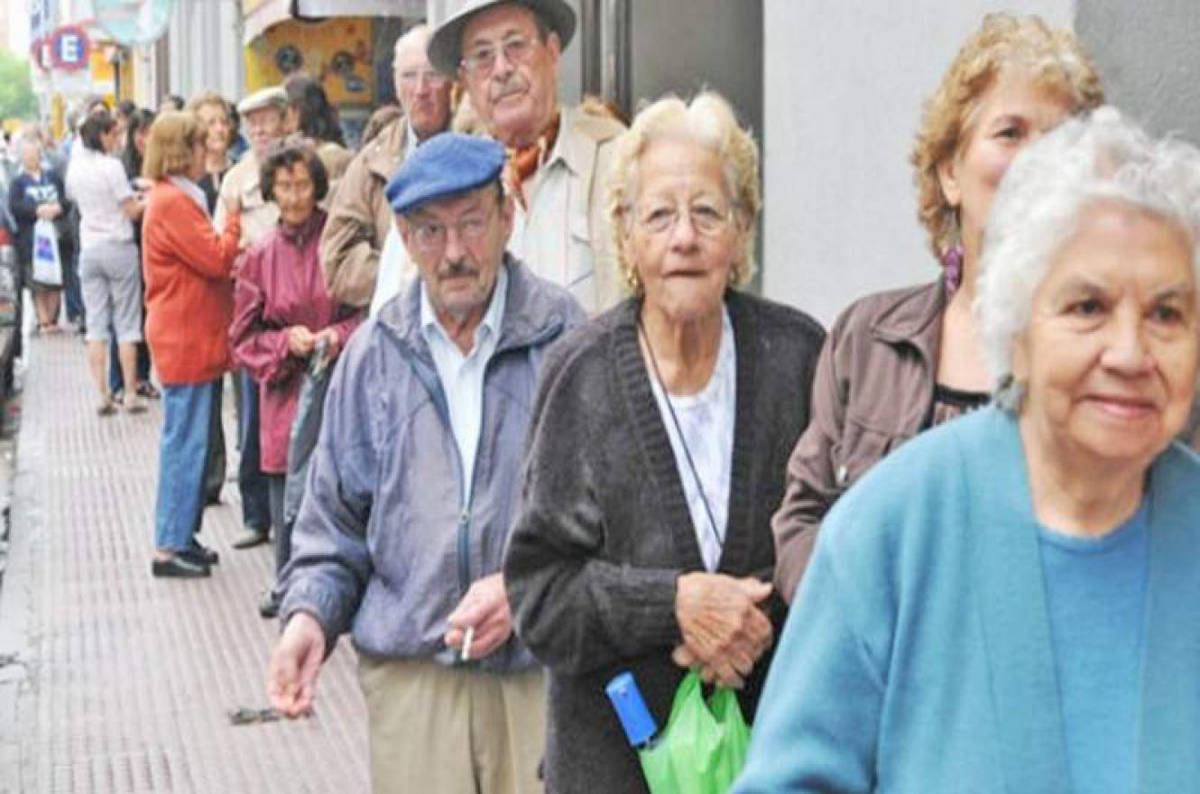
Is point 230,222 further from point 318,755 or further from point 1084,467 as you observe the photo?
point 1084,467

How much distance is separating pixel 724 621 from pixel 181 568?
291 inches

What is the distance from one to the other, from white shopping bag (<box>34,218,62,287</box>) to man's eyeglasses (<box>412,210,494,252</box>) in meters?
16.8

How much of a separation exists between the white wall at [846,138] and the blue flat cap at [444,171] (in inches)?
43.3

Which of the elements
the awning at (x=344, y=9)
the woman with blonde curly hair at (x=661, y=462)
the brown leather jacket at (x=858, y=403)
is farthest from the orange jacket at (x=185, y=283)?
the brown leather jacket at (x=858, y=403)

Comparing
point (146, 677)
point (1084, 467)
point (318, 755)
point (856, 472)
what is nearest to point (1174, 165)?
point (1084, 467)

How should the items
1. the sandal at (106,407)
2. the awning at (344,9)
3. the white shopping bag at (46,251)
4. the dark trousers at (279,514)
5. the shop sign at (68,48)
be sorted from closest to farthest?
the dark trousers at (279,514) < the awning at (344,9) < the sandal at (106,407) < the white shopping bag at (46,251) < the shop sign at (68,48)

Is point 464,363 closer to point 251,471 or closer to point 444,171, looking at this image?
point 444,171

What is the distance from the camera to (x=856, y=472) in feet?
11.2

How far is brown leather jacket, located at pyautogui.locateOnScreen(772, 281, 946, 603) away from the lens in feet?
11.1

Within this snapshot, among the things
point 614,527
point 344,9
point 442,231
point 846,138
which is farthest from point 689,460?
point 344,9

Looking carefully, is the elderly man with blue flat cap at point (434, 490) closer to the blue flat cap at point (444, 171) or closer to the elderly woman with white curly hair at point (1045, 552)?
the blue flat cap at point (444, 171)

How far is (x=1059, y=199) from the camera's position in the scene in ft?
8.48

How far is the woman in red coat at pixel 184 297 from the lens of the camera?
999 cm

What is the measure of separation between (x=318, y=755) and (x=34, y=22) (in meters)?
52.4
